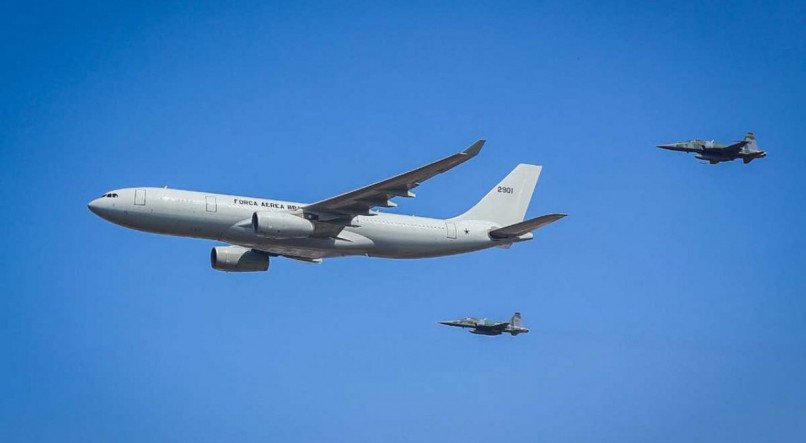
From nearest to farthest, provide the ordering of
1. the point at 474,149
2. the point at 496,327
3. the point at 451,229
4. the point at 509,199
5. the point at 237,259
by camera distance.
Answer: the point at 474,149, the point at 451,229, the point at 237,259, the point at 509,199, the point at 496,327

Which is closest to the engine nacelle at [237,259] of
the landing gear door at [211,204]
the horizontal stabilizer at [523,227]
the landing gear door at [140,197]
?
the landing gear door at [211,204]

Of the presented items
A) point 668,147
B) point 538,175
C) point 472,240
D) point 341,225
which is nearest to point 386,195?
point 341,225

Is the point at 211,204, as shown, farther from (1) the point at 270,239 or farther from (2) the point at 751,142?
(2) the point at 751,142

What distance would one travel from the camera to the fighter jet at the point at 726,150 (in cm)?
5650

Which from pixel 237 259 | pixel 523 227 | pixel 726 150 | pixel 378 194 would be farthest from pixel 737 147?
pixel 237 259

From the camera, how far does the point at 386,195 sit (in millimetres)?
50719

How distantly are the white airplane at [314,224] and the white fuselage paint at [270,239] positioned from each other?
48 millimetres

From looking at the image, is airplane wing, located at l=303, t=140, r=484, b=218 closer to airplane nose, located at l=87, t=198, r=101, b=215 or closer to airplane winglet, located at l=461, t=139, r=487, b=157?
airplane winglet, located at l=461, t=139, r=487, b=157

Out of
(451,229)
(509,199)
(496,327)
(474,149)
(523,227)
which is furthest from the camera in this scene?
(496,327)

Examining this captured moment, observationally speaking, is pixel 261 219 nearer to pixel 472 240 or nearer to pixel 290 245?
pixel 290 245

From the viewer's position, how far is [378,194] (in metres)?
50.6

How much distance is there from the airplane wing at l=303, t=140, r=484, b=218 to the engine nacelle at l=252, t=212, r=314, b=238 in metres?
1.07

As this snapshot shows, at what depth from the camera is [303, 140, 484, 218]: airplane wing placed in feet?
155

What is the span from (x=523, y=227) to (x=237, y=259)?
15.6m
